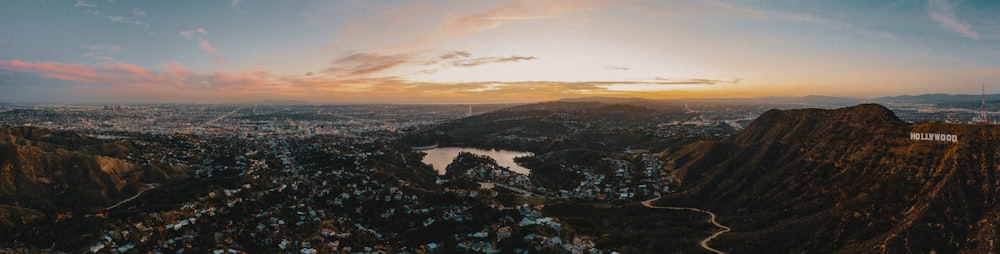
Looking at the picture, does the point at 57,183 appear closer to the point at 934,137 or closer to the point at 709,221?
the point at 709,221

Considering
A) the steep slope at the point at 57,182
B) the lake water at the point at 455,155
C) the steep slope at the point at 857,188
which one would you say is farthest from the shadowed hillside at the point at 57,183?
the steep slope at the point at 857,188

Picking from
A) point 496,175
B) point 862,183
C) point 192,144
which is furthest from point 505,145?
point 862,183

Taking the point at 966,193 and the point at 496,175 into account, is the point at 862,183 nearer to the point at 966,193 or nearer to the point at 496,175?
the point at 966,193

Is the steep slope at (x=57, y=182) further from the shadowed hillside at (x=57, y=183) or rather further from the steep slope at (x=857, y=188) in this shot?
the steep slope at (x=857, y=188)

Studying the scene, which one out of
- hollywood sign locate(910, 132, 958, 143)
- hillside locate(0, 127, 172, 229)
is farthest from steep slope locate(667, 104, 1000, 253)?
hillside locate(0, 127, 172, 229)

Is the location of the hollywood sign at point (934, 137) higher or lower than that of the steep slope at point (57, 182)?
higher
